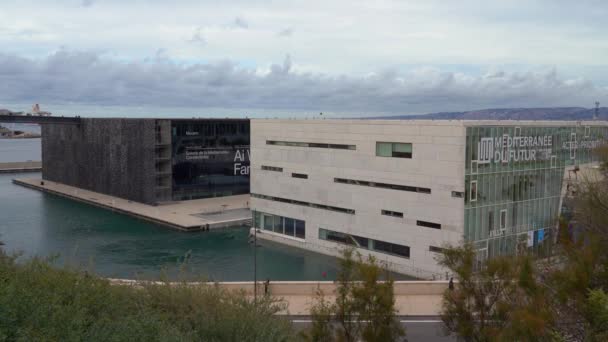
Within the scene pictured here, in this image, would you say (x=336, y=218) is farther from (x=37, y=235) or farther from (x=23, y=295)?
(x=23, y=295)

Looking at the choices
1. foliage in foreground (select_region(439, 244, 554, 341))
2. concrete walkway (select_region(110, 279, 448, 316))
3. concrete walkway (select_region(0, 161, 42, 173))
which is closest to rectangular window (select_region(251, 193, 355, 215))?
concrete walkway (select_region(110, 279, 448, 316))

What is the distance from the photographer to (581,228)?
1477cm

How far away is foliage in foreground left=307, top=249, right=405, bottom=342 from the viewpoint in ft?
49.3

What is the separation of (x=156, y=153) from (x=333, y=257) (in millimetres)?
23739

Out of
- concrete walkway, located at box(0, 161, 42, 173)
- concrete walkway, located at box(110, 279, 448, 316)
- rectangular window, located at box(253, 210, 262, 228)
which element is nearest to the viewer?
concrete walkway, located at box(110, 279, 448, 316)

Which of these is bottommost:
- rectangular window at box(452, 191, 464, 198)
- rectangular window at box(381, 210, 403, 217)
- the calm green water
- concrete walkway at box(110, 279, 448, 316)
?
the calm green water

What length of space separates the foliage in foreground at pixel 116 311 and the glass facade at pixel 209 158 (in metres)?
37.9

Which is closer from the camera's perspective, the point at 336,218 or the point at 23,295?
the point at 23,295

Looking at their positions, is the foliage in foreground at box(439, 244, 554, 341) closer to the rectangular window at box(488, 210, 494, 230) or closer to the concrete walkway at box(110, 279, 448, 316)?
the concrete walkway at box(110, 279, 448, 316)

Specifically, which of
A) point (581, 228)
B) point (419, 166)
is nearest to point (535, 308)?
point (581, 228)

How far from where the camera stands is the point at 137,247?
38875 millimetres

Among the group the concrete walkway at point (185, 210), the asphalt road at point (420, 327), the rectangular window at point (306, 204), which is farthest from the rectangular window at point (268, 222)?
the asphalt road at point (420, 327)

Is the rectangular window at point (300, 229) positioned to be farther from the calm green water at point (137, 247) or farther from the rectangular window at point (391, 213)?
the rectangular window at point (391, 213)

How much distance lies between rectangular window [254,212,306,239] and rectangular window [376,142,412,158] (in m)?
7.18
